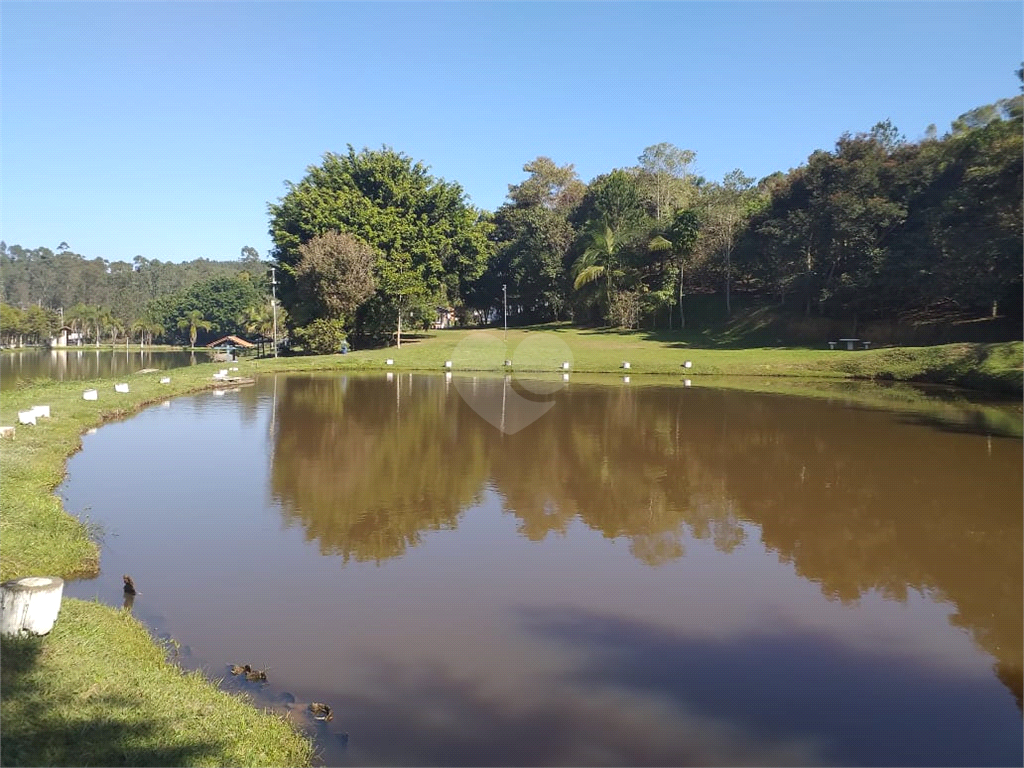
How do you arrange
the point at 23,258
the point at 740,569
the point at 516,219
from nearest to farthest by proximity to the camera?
the point at 740,569, the point at 516,219, the point at 23,258

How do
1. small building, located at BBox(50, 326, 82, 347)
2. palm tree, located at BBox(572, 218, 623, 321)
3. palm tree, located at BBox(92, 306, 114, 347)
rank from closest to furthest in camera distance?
palm tree, located at BBox(572, 218, 623, 321) → palm tree, located at BBox(92, 306, 114, 347) → small building, located at BBox(50, 326, 82, 347)

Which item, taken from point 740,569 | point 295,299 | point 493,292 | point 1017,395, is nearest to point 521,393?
point 1017,395

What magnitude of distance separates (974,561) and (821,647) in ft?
10.3

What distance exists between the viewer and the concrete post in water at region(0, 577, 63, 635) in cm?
473

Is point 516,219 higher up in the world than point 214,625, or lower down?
higher up

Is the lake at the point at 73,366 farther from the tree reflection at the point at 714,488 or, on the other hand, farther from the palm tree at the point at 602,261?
the palm tree at the point at 602,261

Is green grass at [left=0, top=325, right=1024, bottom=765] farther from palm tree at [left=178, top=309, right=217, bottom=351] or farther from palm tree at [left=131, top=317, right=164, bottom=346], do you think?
palm tree at [left=131, top=317, right=164, bottom=346]

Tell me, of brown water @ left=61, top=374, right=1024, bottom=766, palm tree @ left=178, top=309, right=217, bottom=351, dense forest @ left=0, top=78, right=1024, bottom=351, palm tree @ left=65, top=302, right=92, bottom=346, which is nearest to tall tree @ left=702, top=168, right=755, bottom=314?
dense forest @ left=0, top=78, right=1024, bottom=351

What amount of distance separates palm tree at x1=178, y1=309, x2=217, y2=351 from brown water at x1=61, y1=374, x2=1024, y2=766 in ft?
254

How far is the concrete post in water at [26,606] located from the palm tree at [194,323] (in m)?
87.6

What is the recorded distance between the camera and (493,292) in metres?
61.3

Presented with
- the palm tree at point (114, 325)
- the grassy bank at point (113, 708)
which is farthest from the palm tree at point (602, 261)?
the palm tree at point (114, 325)

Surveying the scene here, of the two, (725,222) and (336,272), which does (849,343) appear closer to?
(725,222)

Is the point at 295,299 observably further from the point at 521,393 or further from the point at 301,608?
the point at 301,608
